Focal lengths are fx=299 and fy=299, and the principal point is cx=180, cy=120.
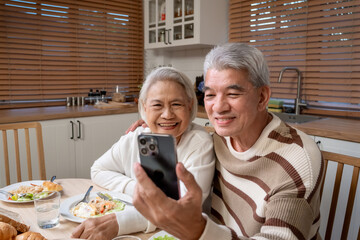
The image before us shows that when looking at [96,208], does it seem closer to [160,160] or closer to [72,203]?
[72,203]

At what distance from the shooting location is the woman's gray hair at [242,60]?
877 mm

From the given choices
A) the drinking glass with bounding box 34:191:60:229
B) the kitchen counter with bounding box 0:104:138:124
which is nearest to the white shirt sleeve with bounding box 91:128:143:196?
the drinking glass with bounding box 34:191:60:229

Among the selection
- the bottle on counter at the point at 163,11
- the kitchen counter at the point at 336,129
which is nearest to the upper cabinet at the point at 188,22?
the bottle on counter at the point at 163,11

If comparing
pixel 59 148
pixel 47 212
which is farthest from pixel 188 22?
pixel 47 212

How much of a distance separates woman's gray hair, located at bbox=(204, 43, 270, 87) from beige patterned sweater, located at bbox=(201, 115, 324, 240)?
0.17m

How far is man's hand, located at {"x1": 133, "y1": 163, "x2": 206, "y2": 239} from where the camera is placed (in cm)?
56

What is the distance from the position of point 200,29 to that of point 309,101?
1.21 m

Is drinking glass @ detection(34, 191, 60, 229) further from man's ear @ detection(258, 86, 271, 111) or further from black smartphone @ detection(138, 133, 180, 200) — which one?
man's ear @ detection(258, 86, 271, 111)

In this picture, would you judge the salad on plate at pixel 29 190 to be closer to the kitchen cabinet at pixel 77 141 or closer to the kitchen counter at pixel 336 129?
the kitchen cabinet at pixel 77 141

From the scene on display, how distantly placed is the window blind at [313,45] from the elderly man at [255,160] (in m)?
1.73

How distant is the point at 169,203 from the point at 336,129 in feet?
5.64

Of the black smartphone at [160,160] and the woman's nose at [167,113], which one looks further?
the woman's nose at [167,113]

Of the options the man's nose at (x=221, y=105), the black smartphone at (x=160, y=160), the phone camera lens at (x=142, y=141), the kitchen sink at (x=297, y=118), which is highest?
the man's nose at (x=221, y=105)

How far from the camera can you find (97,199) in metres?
1.09
